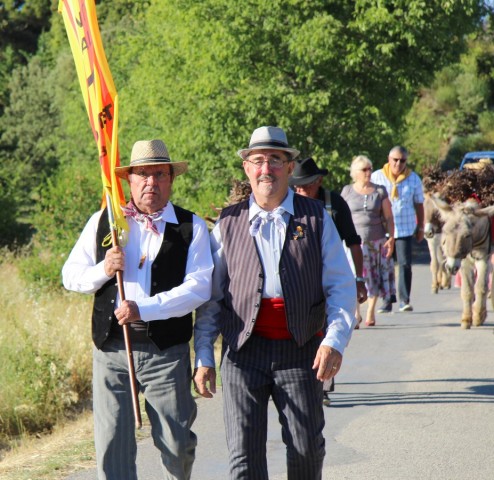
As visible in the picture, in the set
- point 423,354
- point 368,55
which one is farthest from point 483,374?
point 368,55

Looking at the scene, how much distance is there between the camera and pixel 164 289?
5191 mm

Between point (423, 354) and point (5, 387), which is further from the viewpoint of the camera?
point (423, 354)

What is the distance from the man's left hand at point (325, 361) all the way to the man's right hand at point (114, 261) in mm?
1003

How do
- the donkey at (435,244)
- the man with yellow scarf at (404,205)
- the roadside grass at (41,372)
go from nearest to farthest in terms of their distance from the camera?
1. the roadside grass at (41,372)
2. the donkey at (435,244)
3. the man with yellow scarf at (404,205)

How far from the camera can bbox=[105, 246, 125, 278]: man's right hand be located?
5.02 m

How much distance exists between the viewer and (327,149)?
23062 mm

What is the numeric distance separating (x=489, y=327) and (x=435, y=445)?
535 centimetres

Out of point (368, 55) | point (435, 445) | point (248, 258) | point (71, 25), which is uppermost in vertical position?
point (368, 55)

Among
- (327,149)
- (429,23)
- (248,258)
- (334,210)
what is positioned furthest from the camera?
(327,149)

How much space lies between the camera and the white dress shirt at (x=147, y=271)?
506cm

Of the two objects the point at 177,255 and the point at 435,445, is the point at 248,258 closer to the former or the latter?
the point at 177,255

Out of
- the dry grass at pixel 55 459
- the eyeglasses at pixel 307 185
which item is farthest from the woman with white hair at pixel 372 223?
the dry grass at pixel 55 459

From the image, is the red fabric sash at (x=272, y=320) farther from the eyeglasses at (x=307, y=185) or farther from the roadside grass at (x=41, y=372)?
the roadside grass at (x=41, y=372)

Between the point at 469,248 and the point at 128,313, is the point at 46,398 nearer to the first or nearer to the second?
the point at 469,248
